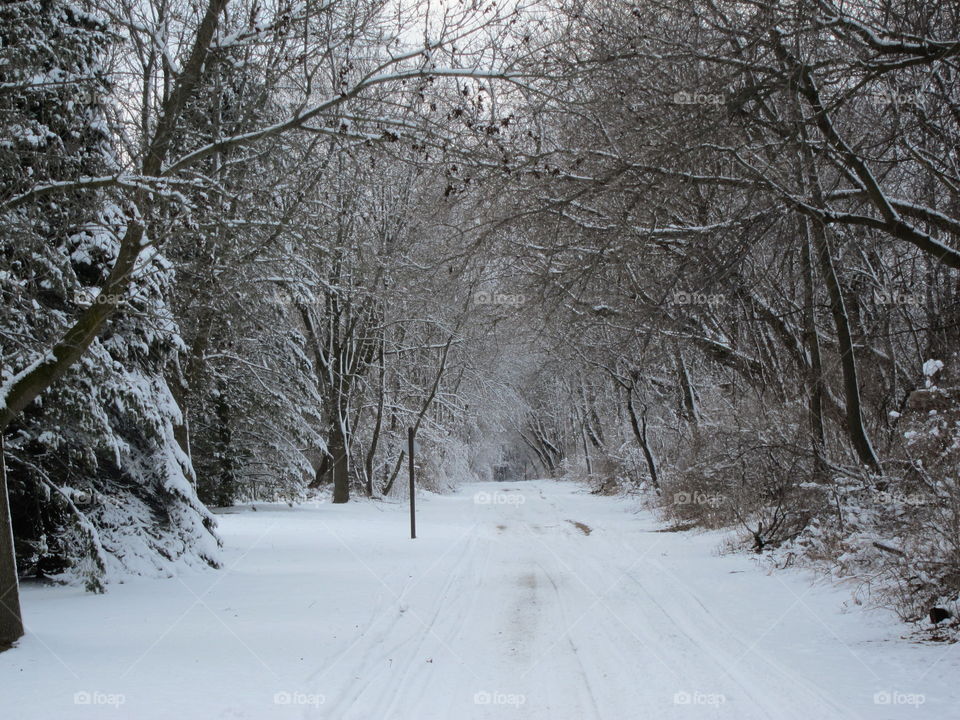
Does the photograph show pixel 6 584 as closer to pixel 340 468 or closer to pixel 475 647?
pixel 475 647

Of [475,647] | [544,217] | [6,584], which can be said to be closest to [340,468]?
[544,217]

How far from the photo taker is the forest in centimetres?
638

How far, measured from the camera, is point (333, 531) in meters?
16.7

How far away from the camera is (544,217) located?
370 inches

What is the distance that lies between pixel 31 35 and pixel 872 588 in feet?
34.5

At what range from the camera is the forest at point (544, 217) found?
638 cm

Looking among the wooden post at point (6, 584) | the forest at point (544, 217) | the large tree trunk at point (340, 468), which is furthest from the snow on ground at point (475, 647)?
the large tree trunk at point (340, 468)

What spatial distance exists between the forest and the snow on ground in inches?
26.6

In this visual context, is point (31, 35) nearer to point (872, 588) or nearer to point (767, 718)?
point (767, 718)

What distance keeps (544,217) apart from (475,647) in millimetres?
5177

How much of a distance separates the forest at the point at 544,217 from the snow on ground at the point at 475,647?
26.6 inches

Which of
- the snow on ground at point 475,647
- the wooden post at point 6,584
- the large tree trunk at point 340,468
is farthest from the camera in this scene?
the large tree trunk at point 340,468

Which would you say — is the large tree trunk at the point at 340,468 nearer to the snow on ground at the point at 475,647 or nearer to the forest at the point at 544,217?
the forest at the point at 544,217

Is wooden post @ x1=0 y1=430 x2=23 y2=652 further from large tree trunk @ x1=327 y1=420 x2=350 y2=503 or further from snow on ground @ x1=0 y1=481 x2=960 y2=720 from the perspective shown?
large tree trunk @ x1=327 y1=420 x2=350 y2=503
